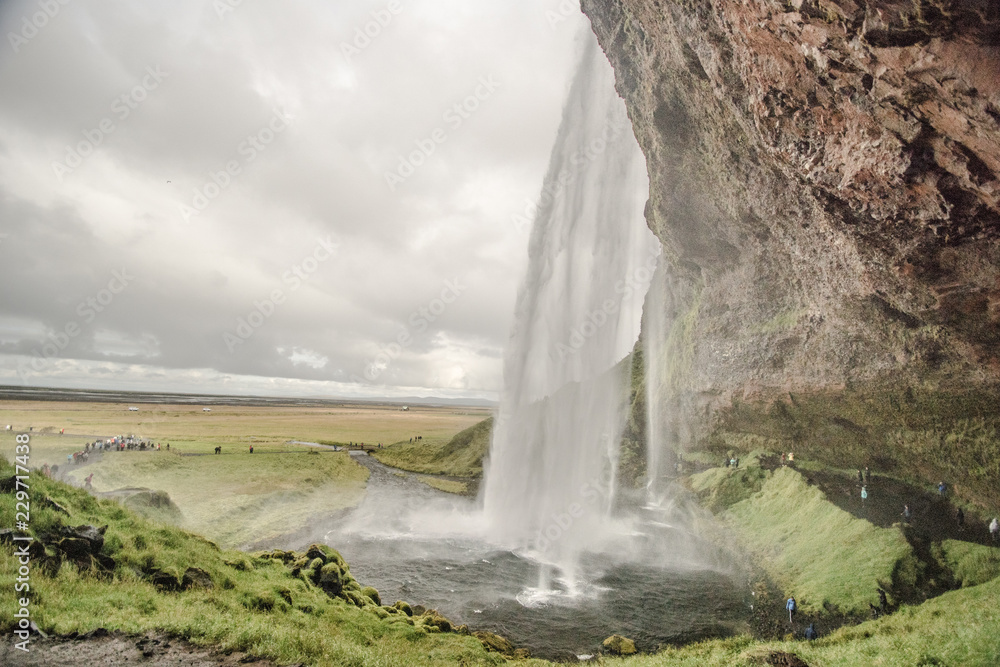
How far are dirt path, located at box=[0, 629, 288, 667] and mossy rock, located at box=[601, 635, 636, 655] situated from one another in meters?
12.1

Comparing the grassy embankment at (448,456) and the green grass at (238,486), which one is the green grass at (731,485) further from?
the green grass at (238,486)

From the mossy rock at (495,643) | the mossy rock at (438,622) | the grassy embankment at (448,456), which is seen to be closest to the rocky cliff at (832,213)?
the mossy rock at (495,643)

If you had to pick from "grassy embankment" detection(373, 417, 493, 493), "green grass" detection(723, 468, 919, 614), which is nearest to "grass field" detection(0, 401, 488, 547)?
"grassy embankment" detection(373, 417, 493, 493)

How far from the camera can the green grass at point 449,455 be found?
5724 cm

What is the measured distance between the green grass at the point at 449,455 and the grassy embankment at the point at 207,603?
1559 inches

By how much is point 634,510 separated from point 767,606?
18.8 m

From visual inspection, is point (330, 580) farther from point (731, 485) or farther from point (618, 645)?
point (731, 485)

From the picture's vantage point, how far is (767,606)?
2044cm

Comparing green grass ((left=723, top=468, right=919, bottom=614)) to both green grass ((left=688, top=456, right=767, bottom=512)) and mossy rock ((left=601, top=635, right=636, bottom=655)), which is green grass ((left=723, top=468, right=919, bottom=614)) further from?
mossy rock ((left=601, top=635, right=636, bottom=655))

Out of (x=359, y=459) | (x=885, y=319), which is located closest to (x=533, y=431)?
(x=885, y=319)

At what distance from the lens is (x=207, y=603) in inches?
502

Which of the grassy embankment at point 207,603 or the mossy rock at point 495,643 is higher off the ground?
the grassy embankment at point 207,603

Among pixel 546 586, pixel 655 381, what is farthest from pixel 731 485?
pixel 546 586

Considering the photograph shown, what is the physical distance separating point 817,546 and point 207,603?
93.3 ft
